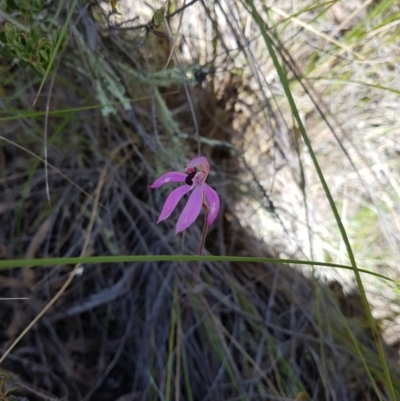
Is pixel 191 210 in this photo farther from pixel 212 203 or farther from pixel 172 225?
pixel 172 225

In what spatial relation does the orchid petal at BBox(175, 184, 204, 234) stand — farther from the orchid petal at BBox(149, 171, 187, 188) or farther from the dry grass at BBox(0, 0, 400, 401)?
the dry grass at BBox(0, 0, 400, 401)

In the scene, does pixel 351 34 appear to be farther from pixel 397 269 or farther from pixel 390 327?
pixel 390 327

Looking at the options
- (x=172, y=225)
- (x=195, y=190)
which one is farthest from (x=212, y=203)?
(x=172, y=225)

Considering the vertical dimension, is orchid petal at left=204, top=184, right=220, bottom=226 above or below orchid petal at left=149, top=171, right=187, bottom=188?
below

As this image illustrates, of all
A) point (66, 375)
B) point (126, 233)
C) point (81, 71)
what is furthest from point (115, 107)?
point (66, 375)

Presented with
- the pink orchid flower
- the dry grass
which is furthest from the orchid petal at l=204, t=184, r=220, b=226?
the dry grass

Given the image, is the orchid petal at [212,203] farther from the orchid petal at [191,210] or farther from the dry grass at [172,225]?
the dry grass at [172,225]
